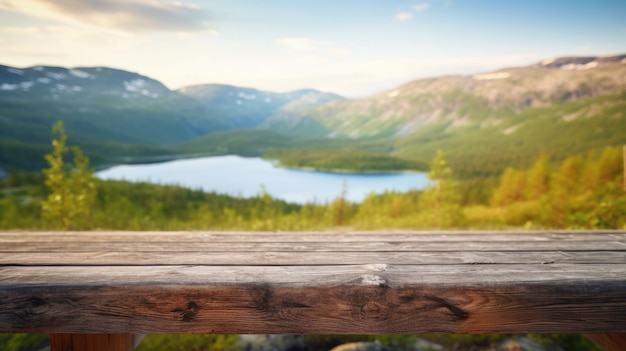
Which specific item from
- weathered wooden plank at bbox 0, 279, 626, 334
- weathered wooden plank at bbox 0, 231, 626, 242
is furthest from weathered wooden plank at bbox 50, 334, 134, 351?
weathered wooden plank at bbox 0, 231, 626, 242

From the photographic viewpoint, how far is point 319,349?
499 centimetres

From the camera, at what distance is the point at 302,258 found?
1574mm

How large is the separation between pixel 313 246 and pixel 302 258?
253mm

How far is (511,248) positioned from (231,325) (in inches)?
54.3

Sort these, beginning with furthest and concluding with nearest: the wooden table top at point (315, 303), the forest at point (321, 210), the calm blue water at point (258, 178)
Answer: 1. the calm blue water at point (258, 178)
2. the forest at point (321, 210)
3. the wooden table top at point (315, 303)

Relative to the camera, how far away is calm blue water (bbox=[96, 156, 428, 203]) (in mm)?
83000

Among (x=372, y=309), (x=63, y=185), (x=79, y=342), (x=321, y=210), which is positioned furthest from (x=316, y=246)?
(x=321, y=210)

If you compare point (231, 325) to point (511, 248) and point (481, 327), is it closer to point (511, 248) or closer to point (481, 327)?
point (481, 327)

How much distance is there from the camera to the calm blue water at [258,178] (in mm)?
83000

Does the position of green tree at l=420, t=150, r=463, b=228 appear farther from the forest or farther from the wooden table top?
the wooden table top

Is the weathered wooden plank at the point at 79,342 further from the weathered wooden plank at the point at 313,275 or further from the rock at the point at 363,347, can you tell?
the rock at the point at 363,347

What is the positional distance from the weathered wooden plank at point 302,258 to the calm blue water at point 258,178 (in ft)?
233

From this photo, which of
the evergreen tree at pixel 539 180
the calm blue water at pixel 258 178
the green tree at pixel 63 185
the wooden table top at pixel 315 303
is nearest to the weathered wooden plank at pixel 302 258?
the wooden table top at pixel 315 303

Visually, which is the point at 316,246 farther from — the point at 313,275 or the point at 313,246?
the point at 313,275
